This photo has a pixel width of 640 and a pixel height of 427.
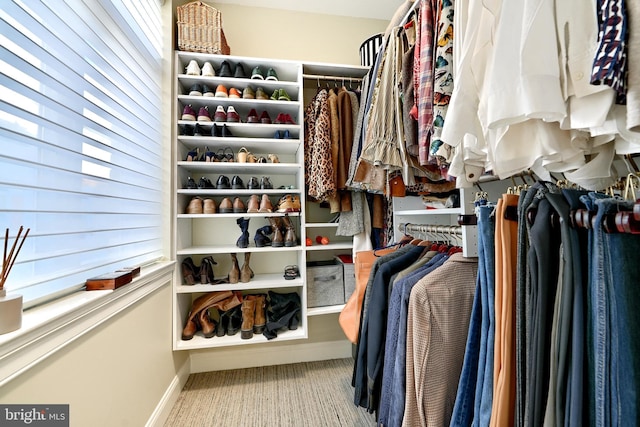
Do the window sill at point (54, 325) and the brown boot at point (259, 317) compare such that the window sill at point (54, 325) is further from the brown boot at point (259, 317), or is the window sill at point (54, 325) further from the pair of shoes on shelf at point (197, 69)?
the pair of shoes on shelf at point (197, 69)

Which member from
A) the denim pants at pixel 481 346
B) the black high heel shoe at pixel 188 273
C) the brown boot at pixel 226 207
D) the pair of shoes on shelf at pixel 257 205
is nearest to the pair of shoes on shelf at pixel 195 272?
the black high heel shoe at pixel 188 273

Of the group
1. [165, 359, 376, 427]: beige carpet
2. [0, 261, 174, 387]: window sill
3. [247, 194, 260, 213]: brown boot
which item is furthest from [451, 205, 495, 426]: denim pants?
[247, 194, 260, 213]: brown boot

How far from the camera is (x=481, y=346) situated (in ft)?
2.16

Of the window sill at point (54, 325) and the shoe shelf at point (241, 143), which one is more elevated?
the shoe shelf at point (241, 143)

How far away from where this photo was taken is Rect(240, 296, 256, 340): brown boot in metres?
1.65

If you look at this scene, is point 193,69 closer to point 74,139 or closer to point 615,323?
point 74,139

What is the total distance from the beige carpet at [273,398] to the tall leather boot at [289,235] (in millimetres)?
875

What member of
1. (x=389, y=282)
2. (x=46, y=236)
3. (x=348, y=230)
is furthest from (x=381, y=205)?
(x=46, y=236)

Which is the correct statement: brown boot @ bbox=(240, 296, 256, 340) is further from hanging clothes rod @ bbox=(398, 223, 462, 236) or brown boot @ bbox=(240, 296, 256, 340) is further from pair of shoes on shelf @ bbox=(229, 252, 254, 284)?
hanging clothes rod @ bbox=(398, 223, 462, 236)

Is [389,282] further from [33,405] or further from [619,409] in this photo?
[33,405]

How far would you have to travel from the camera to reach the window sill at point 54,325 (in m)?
0.59

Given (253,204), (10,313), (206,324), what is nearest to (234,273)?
(206,324)

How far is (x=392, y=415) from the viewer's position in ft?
2.80

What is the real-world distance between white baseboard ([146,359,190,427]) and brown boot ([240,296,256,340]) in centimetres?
43
